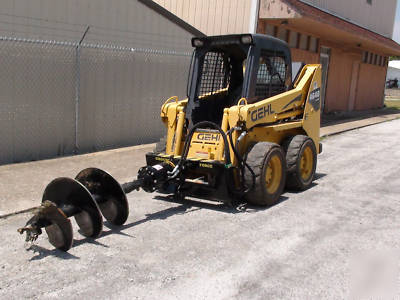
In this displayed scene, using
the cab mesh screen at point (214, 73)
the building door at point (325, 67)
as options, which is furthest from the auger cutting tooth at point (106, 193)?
the building door at point (325, 67)

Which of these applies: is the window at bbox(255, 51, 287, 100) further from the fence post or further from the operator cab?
the fence post

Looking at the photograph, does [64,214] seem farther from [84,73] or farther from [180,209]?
[84,73]

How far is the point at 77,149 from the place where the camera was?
9602mm

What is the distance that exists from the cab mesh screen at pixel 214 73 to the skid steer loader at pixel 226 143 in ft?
0.05

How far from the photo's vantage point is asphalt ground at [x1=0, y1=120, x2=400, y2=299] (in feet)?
13.6

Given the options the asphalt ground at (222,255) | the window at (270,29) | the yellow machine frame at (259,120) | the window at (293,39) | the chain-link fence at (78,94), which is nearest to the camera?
the asphalt ground at (222,255)

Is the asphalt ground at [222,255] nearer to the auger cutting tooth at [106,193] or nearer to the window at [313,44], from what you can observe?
the auger cutting tooth at [106,193]

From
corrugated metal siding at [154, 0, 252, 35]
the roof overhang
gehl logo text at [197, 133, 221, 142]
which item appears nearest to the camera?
gehl logo text at [197, 133, 221, 142]

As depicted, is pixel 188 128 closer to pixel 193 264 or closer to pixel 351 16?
pixel 193 264

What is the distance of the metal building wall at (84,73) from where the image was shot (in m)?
8.39

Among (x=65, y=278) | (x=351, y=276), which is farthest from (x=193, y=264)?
(x=351, y=276)

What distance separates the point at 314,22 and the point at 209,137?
867 cm

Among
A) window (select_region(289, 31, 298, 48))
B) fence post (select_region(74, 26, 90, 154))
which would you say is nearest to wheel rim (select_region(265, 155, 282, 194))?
fence post (select_region(74, 26, 90, 154))

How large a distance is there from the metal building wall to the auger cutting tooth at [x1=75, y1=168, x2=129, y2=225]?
3447mm
